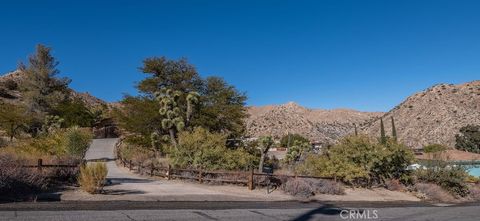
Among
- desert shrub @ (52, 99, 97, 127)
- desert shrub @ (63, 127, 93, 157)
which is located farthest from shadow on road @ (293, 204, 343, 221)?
desert shrub @ (52, 99, 97, 127)

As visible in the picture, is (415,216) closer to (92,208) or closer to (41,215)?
(92,208)

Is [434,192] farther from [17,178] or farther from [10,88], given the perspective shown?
[10,88]

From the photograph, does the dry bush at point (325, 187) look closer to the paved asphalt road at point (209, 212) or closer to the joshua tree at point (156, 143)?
the paved asphalt road at point (209, 212)

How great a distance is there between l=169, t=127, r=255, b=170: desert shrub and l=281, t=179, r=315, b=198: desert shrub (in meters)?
4.60

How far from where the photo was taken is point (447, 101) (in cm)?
9162

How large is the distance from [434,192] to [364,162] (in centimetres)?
398

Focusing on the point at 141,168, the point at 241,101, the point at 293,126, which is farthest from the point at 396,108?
the point at 141,168

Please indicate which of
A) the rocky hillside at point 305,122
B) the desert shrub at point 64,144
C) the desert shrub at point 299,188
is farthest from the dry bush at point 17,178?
the rocky hillside at point 305,122

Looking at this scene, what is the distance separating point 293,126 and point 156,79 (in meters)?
64.5

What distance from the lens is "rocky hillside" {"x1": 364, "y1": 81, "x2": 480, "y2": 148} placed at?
3300 inches

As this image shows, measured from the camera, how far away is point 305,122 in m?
113

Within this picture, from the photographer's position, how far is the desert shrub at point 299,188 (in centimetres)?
2283

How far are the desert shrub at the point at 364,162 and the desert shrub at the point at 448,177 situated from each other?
1.20 m

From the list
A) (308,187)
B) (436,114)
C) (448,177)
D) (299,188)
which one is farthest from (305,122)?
(299,188)
